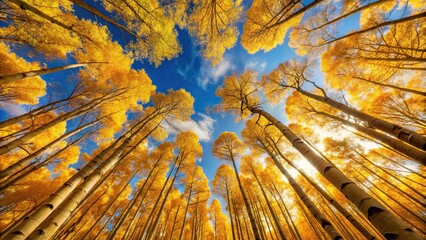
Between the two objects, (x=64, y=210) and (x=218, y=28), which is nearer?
(x=64, y=210)

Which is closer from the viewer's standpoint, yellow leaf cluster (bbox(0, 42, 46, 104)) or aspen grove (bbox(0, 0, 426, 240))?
aspen grove (bbox(0, 0, 426, 240))

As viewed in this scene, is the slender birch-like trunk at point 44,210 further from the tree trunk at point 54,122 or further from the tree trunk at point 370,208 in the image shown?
the tree trunk at point 370,208

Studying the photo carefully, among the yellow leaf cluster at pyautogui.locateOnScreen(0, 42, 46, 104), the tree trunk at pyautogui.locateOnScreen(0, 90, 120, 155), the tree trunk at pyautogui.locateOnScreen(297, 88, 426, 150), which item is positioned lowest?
the tree trunk at pyautogui.locateOnScreen(297, 88, 426, 150)

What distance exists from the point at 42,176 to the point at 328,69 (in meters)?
20.3

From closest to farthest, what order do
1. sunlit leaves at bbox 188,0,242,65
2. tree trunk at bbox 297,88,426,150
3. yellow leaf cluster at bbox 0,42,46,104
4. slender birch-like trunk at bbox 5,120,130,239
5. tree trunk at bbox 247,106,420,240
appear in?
tree trunk at bbox 247,106,420,240 → slender birch-like trunk at bbox 5,120,130,239 → tree trunk at bbox 297,88,426,150 → sunlit leaves at bbox 188,0,242,65 → yellow leaf cluster at bbox 0,42,46,104

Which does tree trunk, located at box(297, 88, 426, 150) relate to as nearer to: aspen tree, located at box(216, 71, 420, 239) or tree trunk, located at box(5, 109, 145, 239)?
aspen tree, located at box(216, 71, 420, 239)

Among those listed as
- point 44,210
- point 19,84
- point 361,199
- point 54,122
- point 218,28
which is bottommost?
point 361,199

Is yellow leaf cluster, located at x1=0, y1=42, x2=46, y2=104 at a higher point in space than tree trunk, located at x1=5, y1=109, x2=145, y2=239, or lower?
higher

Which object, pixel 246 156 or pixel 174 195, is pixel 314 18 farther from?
pixel 174 195

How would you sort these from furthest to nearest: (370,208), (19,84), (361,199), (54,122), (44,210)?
(19,84) < (54,122) < (44,210) < (361,199) < (370,208)

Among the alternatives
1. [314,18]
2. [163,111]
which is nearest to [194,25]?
[314,18]

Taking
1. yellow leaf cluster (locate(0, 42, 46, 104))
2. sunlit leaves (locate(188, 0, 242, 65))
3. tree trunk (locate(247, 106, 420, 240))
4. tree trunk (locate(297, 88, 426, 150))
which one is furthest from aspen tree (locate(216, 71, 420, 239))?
yellow leaf cluster (locate(0, 42, 46, 104))

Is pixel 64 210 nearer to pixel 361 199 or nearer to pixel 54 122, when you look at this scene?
pixel 361 199

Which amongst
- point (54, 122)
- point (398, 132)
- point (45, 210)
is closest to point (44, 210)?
point (45, 210)
